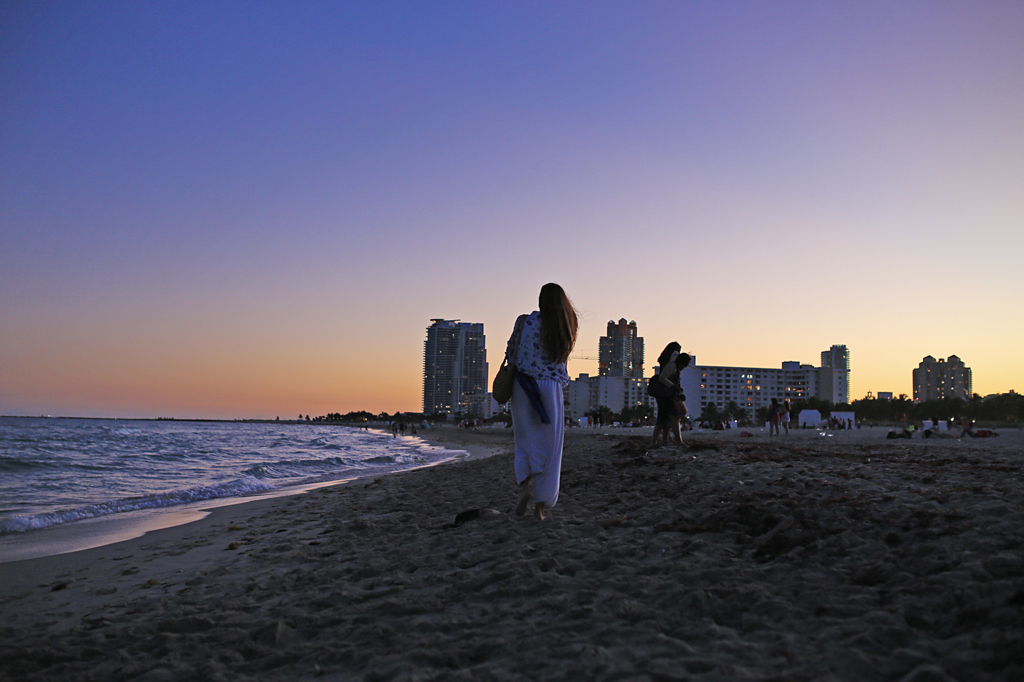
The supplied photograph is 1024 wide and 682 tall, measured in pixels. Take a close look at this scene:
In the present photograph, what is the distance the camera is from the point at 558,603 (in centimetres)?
295

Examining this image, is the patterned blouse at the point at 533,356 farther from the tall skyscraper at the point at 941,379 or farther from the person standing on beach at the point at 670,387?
the tall skyscraper at the point at 941,379

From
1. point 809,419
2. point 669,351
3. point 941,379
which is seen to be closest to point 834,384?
point 941,379

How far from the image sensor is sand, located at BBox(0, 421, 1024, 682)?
2.26 m

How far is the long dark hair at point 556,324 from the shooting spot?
4.83 m

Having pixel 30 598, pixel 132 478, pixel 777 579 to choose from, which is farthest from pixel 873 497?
pixel 132 478

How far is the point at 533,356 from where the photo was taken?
485 cm

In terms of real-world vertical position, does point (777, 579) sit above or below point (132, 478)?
above

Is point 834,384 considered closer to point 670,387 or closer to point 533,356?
point 670,387

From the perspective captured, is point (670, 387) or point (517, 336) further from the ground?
point (517, 336)

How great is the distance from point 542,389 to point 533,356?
29 centimetres

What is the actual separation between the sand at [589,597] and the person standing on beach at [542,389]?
415 millimetres

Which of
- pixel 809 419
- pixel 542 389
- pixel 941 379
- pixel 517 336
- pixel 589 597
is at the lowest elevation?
pixel 809 419

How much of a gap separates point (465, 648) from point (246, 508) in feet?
24.9

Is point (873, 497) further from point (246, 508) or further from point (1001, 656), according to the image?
point (246, 508)
